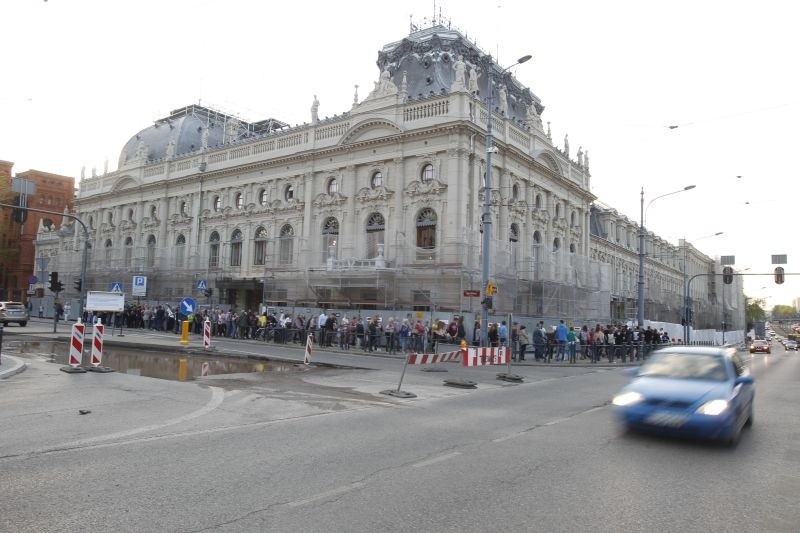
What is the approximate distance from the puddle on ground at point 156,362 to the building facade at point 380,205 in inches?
482

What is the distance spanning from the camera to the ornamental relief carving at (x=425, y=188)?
36156 millimetres

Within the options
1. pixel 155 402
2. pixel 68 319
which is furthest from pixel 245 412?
pixel 68 319

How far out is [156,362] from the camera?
1952 centimetres

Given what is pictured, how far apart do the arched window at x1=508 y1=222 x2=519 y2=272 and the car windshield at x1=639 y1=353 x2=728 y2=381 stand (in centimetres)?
2640

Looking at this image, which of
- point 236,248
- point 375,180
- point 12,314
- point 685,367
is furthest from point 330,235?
point 685,367

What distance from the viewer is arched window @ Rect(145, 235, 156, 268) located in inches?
2070

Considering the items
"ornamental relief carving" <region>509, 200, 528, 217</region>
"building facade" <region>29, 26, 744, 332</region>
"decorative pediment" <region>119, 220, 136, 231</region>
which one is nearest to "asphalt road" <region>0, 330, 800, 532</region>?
"building facade" <region>29, 26, 744, 332</region>

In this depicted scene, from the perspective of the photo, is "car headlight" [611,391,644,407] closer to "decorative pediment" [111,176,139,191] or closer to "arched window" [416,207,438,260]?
"arched window" [416,207,438,260]

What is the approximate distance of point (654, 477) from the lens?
6.54 meters

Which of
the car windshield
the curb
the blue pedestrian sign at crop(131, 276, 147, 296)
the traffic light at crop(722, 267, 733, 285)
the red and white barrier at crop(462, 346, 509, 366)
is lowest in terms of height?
the curb

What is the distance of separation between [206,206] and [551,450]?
1830 inches

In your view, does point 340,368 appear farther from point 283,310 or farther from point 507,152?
point 507,152

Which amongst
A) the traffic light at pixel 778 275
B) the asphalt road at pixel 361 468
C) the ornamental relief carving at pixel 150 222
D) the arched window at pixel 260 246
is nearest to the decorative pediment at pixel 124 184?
the ornamental relief carving at pixel 150 222

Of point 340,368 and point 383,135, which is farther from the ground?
point 383,135
